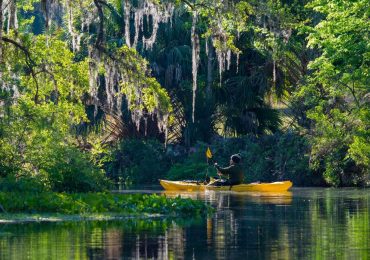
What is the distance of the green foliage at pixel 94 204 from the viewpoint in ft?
96.9

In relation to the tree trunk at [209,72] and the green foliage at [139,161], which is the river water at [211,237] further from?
the tree trunk at [209,72]

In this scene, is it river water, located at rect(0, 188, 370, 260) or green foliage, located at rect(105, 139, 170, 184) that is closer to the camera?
river water, located at rect(0, 188, 370, 260)

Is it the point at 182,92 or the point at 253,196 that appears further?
the point at 182,92

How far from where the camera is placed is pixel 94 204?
30.2m

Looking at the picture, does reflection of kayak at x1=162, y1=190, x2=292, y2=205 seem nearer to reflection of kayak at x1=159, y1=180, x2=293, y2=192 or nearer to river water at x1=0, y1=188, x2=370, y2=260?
reflection of kayak at x1=159, y1=180, x2=293, y2=192

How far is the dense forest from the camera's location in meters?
35.3

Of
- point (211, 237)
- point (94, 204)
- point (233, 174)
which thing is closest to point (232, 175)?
point (233, 174)

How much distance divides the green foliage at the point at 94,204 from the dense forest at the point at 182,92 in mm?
1393

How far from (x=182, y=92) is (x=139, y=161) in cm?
438

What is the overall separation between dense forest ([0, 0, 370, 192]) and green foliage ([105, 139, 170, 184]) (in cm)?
6

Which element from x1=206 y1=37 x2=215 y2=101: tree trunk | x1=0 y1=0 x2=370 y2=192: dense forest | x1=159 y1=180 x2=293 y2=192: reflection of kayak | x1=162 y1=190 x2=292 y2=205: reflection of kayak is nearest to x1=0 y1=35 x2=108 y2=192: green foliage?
x1=0 y1=0 x2=370 y2=192: dense forest

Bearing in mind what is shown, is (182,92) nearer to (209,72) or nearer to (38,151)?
(209,72)

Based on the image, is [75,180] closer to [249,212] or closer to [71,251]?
[249,212]

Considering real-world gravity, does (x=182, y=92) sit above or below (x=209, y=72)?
below
